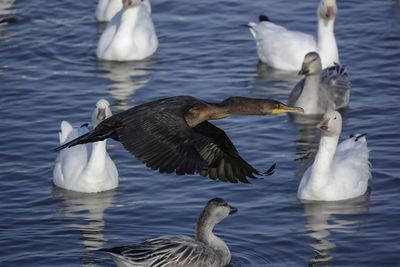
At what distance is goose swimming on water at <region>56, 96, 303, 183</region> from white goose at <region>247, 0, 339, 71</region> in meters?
6.62

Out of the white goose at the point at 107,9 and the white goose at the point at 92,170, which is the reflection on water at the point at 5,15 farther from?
the white goose at the point at 92,170

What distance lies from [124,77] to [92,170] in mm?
4285

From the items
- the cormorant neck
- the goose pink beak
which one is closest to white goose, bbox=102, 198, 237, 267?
the cormorant neck

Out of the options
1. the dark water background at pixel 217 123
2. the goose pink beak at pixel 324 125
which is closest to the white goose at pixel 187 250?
the dark water background at pixel 217 123

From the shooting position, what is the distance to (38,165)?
573 inches

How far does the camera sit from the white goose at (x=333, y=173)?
13242 mm

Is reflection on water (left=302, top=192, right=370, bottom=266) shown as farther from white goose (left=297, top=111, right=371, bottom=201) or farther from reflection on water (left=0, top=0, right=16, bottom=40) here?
reflection on water (left=0, top=0, right=16, bottom=40)

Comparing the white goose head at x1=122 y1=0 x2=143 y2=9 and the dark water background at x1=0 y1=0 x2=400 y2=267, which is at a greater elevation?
the white goose head at x1=122 y1=0 x2=143 y2=9

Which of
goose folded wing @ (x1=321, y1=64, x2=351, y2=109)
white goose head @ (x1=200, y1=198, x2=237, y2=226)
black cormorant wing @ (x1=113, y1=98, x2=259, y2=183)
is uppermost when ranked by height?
black cormorant wing @ (x1=113, y1=98, x2=259, y2=183)

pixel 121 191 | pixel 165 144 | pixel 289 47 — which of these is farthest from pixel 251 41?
pixel 165 144

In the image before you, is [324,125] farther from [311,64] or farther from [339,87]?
[339,87]

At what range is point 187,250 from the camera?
11.3 metres

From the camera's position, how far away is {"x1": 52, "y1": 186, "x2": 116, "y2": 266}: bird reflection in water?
12258 millimetres

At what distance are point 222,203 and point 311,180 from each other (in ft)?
5.93
